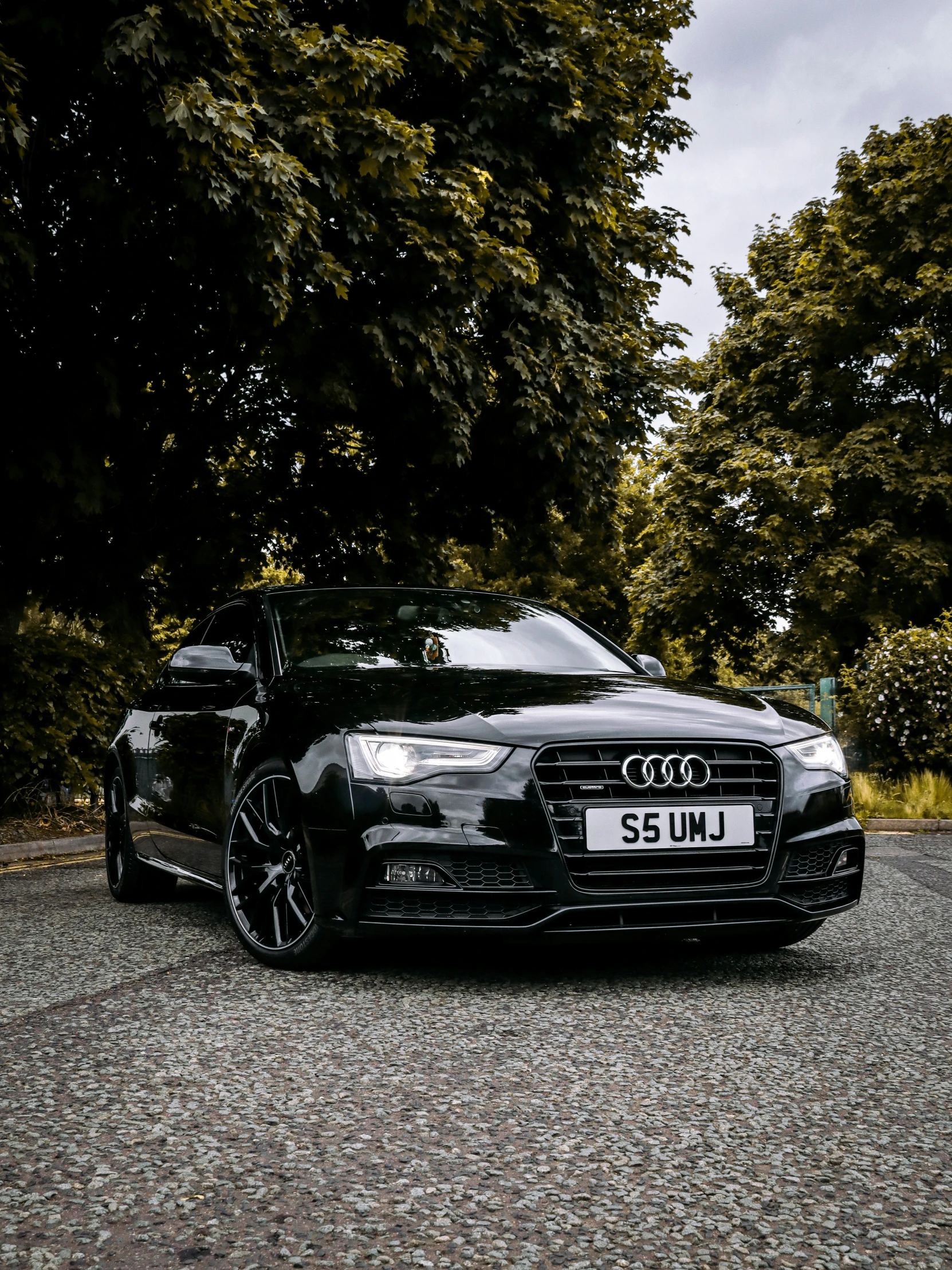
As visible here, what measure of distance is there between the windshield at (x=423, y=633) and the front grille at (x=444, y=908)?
118cm

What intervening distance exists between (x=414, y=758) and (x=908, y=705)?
1252cm

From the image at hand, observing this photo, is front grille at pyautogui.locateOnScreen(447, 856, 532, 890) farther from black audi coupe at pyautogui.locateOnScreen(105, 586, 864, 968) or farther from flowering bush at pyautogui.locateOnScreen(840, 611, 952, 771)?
flowering bush at pyautogui.locateOnScreen(840, 611, 952, 771)

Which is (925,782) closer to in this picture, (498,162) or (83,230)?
(498,162)

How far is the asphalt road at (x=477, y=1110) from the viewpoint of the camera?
7.43 feet

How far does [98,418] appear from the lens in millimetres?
10156

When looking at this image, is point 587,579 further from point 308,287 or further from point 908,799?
point 308,287

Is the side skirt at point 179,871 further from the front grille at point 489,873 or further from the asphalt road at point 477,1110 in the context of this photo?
the front grille at point 489,873

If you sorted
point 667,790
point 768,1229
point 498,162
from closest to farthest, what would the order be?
point 768,1229
point 667,790
point 498,162

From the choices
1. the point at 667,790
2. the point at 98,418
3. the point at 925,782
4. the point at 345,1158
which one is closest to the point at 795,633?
the point at 925,782

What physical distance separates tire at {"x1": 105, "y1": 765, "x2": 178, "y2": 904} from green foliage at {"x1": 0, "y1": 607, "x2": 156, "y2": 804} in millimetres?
3120

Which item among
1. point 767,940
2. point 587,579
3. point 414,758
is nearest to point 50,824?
point 767,940

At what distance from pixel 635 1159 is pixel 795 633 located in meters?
26.8

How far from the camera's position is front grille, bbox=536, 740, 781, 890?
162 inches

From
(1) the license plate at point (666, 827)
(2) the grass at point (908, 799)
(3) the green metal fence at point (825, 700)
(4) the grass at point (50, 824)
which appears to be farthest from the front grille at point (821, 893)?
(3) the green metal fence at point (825, 700)
